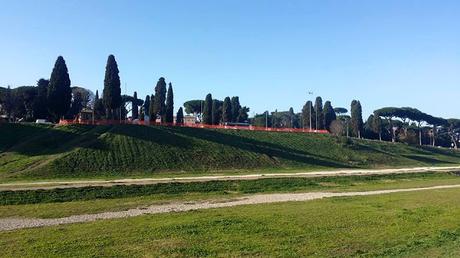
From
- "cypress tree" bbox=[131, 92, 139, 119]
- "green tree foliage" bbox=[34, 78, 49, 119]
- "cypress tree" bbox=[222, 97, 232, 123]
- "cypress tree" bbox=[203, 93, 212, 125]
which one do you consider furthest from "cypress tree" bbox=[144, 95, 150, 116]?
"green tree foliage" bbox=[34, 78, 49, 119]

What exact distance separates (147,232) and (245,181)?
77.2 ft

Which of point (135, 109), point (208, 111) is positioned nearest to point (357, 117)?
point (208, 111)

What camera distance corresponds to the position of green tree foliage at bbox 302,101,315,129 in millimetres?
111000

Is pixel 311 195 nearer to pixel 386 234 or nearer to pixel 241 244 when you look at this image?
pixel 386 234

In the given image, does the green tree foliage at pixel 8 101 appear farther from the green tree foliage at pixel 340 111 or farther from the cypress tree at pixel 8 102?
the green tree foliage at pixel 340 111

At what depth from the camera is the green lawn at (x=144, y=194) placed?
27312 mm

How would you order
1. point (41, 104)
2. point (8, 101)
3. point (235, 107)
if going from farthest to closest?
point (235, 107), point (8, 101), point (41, 104)

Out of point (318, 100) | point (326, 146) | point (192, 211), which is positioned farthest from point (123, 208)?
point (318, 100)

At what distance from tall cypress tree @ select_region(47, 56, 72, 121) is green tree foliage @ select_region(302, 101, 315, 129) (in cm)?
5947

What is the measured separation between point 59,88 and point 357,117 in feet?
229

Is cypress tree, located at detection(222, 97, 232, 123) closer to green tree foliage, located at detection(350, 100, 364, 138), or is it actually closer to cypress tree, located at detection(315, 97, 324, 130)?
cypress tree, located at detection(315, 97, 324, 130)

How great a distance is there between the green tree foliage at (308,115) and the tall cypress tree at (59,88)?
59.5 m

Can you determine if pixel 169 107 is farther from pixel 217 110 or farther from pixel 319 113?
pixel 319 113

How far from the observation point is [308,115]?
116 metres
